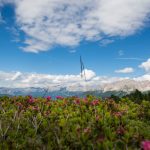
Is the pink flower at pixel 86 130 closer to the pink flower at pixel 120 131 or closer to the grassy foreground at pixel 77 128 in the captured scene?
the grassy foreground at pixel 77 128

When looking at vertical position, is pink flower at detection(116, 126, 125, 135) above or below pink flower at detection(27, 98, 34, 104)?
below

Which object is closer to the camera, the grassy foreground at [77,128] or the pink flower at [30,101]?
the grassy foreground at [77,128]

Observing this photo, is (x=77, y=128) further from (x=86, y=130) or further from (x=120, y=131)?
(x=120, y=131)

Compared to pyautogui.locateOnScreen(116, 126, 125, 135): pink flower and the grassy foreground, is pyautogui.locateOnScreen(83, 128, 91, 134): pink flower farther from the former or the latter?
pyautogui.locateOnScreen(116, 126, 125, 135): pink flower

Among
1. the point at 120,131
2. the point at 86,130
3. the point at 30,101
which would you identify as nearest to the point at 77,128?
the point at 86,130

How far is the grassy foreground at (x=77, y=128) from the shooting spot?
9898 mm

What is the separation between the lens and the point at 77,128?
10.9 metres

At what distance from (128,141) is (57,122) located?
3528mm

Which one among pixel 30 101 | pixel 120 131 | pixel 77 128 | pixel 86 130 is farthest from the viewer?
pixel 30 101

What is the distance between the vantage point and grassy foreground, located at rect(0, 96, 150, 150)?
9.90 meters


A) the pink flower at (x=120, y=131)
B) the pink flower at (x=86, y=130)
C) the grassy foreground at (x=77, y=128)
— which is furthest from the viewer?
the pink flower at (x=120, y=131)

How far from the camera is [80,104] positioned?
51.4 ft

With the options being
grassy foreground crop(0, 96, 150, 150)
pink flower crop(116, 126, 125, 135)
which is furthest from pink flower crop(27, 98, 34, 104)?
pink flower crop(116, 126, 125, 135)

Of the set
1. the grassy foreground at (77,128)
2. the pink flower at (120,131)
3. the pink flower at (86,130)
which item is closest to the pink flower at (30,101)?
the grassy foreground at (77,128)
